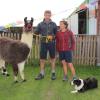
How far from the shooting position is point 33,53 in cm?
1460

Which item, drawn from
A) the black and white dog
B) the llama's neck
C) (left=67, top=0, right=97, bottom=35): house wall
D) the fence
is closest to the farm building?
(left=67, top=0, right=97, bottom=35): house wall

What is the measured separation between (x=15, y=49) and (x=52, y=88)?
5.13 feet

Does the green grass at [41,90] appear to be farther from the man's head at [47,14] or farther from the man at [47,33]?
the man's head at [47,14]

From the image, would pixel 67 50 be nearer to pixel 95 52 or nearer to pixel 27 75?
pixel 27 75

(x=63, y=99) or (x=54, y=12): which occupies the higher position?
(x=54, y=12)

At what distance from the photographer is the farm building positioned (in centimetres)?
1571

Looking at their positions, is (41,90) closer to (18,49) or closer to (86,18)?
(18,49)

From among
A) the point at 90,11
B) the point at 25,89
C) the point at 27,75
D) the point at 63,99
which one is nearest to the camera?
the point at 63,99

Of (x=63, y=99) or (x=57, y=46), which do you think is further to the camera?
(x=57, y=46)

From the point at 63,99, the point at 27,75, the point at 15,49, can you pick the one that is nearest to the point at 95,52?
the point at 27,75

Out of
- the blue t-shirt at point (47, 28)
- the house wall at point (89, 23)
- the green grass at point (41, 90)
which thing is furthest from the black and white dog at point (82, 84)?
the house wall at point (89, 23)

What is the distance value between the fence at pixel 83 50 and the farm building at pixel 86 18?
0.59 metres

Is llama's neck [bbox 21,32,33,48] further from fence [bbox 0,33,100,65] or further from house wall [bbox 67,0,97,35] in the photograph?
house wall [bbox 67,0,97,35]

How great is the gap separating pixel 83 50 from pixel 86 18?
5.87m
